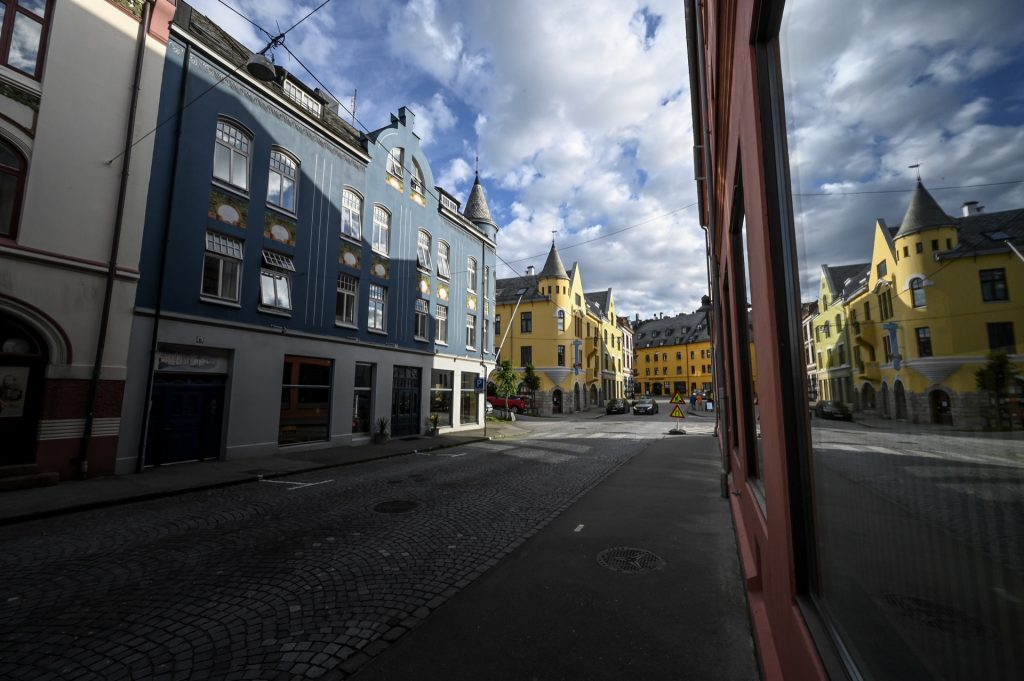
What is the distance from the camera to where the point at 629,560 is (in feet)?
18.7

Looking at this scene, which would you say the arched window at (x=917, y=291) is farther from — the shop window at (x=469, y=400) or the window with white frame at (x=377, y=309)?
the shop window at (x=469, y=400)

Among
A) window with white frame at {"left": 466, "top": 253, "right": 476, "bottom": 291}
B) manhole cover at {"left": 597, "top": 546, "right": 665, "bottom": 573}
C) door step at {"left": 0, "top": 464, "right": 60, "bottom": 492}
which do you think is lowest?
manhole cover at {"left": 597, "top": 546, "right": 665, "bottom": 573}

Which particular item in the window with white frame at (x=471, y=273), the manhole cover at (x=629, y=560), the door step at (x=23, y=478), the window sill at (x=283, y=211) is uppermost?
the window with white frame at (x=471, y=273)

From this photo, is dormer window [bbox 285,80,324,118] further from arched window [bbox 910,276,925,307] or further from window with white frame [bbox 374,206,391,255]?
arched window [bbox 910,276,925,307]

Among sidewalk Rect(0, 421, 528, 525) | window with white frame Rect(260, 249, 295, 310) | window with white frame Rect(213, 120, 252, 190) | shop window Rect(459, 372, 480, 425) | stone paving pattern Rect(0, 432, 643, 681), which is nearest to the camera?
stone paving pattern Rect(0, 432, 643, 681)

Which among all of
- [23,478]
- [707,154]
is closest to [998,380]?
[707,154]

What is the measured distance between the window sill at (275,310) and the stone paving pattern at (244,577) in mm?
6705

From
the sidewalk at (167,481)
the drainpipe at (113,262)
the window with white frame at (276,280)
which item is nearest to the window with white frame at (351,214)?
the window with white frame at (276,280)

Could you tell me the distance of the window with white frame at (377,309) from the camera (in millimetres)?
19023

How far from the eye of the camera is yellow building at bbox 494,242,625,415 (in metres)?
44.9

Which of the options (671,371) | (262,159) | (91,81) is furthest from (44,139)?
(671,371)

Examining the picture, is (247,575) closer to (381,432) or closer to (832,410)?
(832,410)

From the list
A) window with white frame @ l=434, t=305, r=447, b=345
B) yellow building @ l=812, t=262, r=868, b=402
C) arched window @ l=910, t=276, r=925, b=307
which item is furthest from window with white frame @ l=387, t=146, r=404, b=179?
arched window @ l=910, t=276, r=925, b=307

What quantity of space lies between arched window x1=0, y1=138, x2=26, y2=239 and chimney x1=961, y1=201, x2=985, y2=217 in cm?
1443
